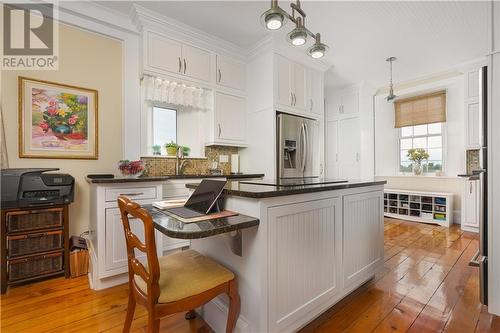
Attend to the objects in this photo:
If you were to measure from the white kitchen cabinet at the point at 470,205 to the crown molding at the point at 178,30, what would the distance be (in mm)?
4344

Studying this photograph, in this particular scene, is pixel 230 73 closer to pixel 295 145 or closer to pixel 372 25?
pixel 295 145

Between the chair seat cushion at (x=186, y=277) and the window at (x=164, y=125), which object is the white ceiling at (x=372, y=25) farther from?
the chair seat cushion at (x=186, y=277)

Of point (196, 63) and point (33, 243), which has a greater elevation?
point (196, 63)

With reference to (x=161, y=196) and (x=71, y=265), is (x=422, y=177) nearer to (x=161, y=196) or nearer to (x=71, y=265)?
(x=161, y=196)

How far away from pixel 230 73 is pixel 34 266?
3.15 metres

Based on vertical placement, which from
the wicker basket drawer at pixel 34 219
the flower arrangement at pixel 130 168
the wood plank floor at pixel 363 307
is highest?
the flower arrangement at pixel 130 168

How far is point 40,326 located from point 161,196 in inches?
48.9

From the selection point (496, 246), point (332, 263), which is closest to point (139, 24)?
point (332, 263)

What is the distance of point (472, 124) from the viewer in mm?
3719

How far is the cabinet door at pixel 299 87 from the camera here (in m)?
3.51

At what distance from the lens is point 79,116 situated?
2506 mm

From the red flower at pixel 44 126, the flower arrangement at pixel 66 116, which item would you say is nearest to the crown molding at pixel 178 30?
the flower arrangement at pixel 66 116

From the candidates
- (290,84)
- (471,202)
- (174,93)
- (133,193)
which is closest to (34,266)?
(133,193)

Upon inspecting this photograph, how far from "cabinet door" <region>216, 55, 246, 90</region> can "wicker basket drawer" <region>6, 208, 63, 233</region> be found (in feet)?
8.03
